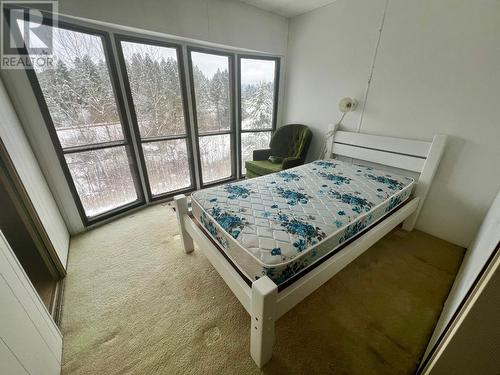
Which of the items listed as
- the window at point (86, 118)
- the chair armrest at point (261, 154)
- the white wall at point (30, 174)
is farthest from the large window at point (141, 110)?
the chair armrest at point (261, 154)

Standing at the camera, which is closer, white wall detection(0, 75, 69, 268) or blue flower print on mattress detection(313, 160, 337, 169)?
white wall detection(0, 75, 69, 268)

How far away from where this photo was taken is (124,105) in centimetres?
225

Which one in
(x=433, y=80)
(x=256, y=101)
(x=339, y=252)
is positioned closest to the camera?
(x=339, y=252)

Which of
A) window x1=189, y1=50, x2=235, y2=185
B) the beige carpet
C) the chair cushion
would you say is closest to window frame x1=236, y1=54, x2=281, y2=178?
window x1=189, y1=50, x2=235, y2=185

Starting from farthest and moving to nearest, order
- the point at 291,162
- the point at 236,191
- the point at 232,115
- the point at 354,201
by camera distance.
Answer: the point at 232,115 < the point at 291,162 < the point at 236,191 < the point at 354,201

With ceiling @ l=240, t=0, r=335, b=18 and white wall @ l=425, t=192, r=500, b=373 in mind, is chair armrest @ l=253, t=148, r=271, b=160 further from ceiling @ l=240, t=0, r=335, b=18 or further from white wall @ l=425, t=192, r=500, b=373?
white wall @ l=425, t=192, r=500, b=373

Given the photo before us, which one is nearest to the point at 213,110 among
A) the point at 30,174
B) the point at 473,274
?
the point at 30,174

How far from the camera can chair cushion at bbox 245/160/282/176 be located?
9.04 feet

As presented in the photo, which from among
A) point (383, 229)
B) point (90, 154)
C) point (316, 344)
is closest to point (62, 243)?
point (90, 154)

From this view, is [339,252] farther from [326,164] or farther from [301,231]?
[326,164]

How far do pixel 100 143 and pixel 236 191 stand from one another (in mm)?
1723

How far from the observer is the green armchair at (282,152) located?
9.28ft

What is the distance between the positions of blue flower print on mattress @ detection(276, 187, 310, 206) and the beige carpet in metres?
0.74

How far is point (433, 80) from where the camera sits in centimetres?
192
